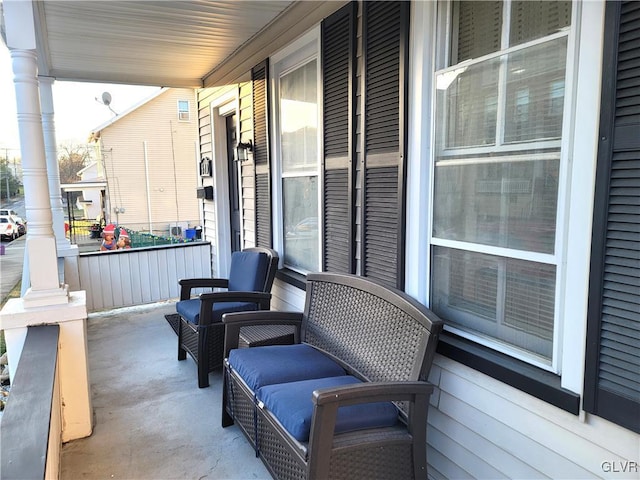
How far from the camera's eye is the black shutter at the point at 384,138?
2.09 m

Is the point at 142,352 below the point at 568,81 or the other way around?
below

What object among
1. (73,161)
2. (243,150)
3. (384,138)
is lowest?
(384,138)

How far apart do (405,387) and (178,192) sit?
1652cm

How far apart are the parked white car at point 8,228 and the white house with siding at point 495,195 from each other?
7.43 meters

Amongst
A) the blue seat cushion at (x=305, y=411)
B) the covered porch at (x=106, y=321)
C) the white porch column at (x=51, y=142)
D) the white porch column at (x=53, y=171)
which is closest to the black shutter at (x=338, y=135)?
the covered porch at (x=106, y=321)

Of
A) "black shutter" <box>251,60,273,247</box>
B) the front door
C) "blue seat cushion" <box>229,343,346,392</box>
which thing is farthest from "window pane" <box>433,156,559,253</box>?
the front door

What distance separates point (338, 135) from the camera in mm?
2656

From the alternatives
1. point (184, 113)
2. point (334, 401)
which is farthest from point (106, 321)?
point (184, 113)

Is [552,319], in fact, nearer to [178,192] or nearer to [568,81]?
[568,81]

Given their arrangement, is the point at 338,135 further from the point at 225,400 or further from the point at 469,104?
the point at 225,400

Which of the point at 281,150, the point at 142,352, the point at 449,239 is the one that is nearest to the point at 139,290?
the point at 142,352

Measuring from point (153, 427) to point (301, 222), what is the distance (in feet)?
5.65

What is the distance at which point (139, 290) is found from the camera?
500cm

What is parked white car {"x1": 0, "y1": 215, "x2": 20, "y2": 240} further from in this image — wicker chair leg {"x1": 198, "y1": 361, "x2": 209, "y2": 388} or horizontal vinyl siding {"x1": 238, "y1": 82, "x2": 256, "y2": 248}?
wicker chair leg {"x1": 198, "y1": 361, "x2": 209, "y2": 388}
